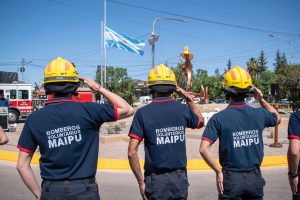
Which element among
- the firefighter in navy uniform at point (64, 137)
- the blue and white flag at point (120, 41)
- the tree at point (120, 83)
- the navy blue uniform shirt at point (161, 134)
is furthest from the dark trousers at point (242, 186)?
the tree at point (120, 83)

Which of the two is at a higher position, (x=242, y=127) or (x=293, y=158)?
(x=242, y=127)

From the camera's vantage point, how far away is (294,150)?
3.27m

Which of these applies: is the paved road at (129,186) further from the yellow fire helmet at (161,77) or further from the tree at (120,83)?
the tree at (120,83)

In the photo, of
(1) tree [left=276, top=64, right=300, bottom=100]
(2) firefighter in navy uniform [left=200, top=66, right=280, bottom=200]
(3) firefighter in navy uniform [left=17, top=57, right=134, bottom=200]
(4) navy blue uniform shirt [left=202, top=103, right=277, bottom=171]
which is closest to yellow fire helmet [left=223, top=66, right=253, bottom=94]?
(2) firefighter in navy uniform [left=200, top=66, right=280, bottom=200]

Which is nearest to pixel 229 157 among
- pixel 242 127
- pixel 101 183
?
pixel 242 127

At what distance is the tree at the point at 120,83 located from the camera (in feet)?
169

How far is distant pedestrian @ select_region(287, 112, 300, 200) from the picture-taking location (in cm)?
325

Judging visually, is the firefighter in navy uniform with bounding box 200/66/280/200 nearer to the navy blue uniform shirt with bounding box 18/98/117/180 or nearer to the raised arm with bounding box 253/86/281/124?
the raised arm with bounding box 253/86/281/124

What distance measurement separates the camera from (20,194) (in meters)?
6.49

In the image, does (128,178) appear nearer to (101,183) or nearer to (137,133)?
(101,183)

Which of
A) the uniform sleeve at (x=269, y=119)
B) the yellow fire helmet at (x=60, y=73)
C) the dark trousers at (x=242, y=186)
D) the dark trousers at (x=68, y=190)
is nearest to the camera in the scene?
the dark trousers at (x=68, y=190)

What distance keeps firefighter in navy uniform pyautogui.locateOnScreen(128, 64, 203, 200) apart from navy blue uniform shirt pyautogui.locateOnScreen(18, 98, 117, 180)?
620 mm

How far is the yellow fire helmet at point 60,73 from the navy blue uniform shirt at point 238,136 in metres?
1.53

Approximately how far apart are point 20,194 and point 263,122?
16.8ft
